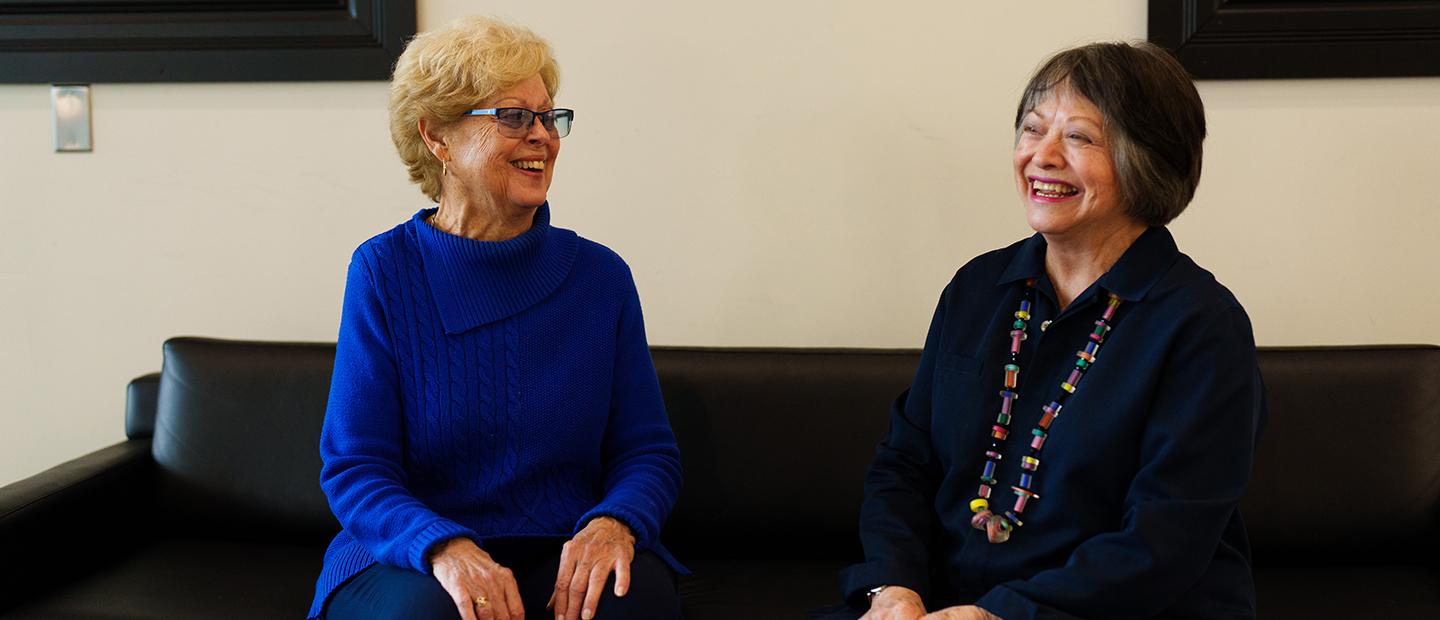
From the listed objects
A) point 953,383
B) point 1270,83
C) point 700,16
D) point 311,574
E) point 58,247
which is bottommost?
point 311,574

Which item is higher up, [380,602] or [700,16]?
[700,16]

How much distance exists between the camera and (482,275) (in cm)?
184

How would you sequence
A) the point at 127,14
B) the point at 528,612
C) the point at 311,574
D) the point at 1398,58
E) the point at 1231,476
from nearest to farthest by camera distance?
the point at 1231,476, the point at 528,612, the point at 311,574, the point at 1398,58, the point at 127,14

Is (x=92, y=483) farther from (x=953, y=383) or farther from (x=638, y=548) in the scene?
(x=953, y=383)

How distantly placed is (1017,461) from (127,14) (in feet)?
6.69

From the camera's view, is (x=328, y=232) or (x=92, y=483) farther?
(x=328, y=232)

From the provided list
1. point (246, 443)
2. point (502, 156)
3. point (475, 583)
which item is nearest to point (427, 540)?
point (475, 583)

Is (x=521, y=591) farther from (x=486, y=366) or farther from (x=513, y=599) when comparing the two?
(x=486, y=366)

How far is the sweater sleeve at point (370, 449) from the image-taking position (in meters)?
1.67

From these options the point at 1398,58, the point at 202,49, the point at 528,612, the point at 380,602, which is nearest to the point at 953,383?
the point at 528,612

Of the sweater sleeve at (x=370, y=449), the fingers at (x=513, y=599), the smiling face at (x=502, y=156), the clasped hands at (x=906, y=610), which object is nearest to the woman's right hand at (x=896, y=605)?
the clasped hands at (x=906, y=610)

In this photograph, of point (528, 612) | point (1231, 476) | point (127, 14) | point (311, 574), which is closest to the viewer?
point (1231, 476)

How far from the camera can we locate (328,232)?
2574mm

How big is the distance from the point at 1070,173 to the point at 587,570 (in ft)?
2.71
